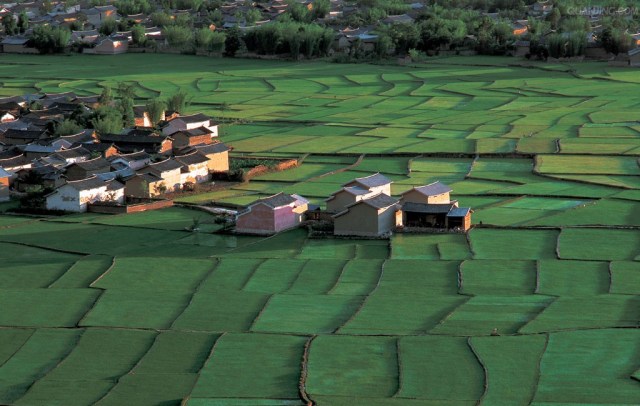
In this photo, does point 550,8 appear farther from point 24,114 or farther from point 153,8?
point 24,114

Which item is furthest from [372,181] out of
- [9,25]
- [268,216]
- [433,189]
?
[9,25]

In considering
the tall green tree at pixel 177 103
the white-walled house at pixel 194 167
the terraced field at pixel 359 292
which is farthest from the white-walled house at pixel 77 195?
the tall green tree at pixel 177 103

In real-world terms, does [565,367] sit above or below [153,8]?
above

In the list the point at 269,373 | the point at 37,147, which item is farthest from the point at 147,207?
the point at 269,373

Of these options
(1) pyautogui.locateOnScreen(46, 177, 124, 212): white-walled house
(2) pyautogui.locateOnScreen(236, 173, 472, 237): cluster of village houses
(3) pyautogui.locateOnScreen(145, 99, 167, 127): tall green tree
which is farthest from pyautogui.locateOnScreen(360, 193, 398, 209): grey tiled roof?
(3) pyautogui.locateOnScreen(145, 99, 167, 127): tall green tree

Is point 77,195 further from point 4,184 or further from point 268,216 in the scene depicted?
point 268,216

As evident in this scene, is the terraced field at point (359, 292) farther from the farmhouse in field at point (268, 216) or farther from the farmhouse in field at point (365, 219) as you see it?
the farmhouse in field at point (365, 219)

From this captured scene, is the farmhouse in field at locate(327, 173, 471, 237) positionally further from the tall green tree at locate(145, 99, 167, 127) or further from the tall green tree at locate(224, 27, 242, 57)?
the tall green tree at locate(224, 27, 242, 57)
